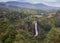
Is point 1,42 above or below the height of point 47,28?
above

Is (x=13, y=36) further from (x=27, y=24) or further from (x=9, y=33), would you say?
(x=27, y=24)

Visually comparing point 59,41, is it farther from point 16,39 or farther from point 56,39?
point 16,39

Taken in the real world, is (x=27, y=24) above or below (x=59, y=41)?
below

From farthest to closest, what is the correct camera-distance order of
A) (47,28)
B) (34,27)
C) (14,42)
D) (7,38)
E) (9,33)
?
(34,27) < (47,28) < (9,33) < (7,38) < (14,42)

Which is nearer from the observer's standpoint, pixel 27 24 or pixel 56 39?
pixel 56 39

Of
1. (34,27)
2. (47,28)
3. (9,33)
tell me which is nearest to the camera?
(9,33)

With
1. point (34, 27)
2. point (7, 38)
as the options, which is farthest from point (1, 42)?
point (34, 27)

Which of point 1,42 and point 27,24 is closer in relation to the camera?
point 1,42

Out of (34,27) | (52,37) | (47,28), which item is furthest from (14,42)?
(34,27)

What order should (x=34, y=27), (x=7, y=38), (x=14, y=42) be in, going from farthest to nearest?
(x=34, y=27)
(x=7, y=38)
(x=14, y=42)
